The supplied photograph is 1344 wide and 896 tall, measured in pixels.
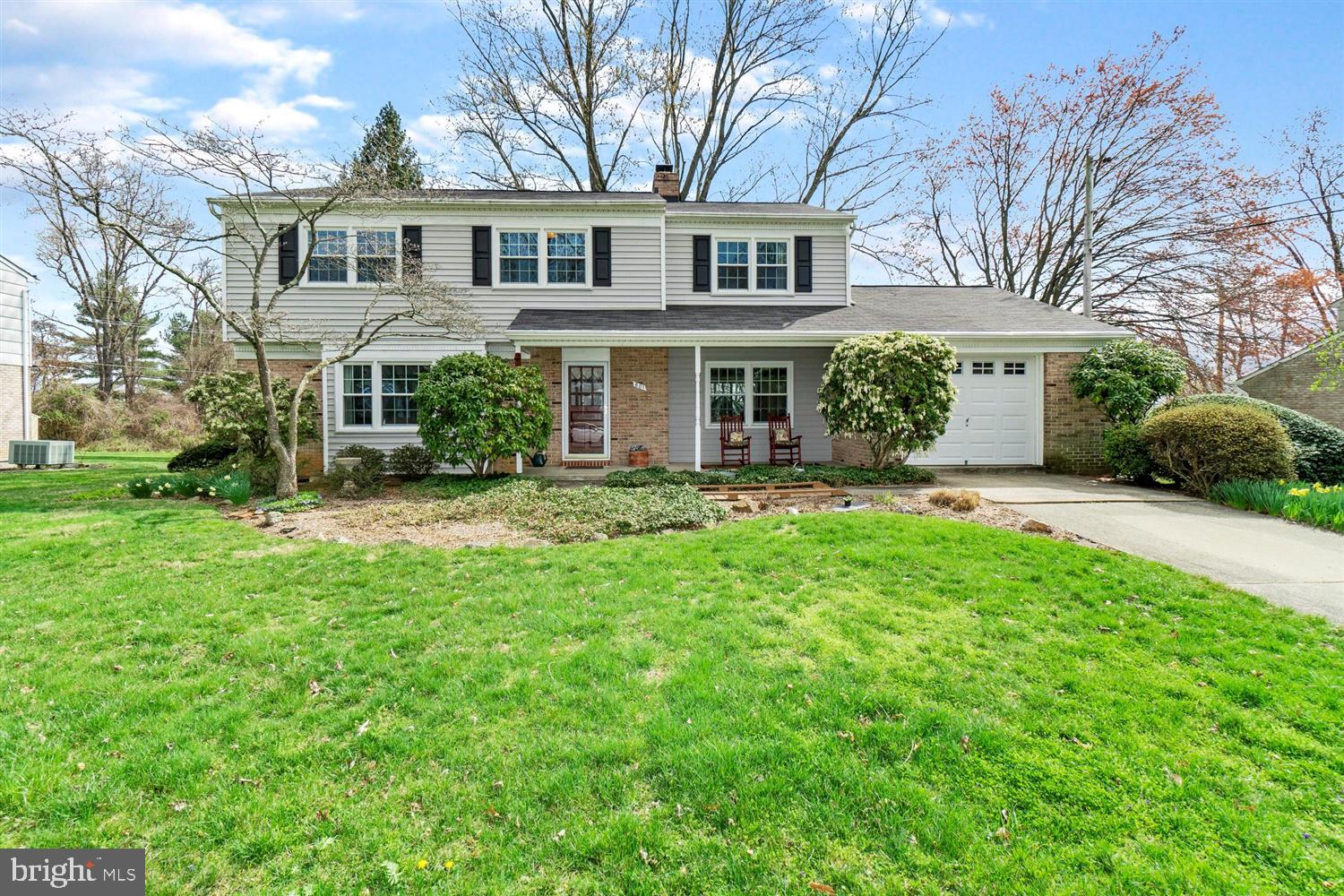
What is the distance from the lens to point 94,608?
181 inches

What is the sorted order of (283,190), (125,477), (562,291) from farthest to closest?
(562,291)
(125,477)
(283,190)

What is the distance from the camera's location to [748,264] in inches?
537

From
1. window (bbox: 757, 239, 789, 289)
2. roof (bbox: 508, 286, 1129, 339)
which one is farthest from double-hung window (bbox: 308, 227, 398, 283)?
window (bbox: 757, 239, 789, 289)

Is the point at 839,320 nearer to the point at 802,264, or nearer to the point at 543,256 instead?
the point at 802,264

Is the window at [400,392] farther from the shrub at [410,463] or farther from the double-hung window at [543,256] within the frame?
the double-hung window at [543,256]

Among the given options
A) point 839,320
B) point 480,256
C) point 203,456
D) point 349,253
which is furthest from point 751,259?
point 203,456

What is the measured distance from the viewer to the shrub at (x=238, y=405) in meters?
10.6

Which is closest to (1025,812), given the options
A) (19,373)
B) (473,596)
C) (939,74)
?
(473,596)

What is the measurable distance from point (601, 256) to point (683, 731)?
1165cm

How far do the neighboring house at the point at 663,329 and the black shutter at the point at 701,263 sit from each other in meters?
0.04

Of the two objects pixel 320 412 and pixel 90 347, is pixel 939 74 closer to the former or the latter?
pixel 320 412

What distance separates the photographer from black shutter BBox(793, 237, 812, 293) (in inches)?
537

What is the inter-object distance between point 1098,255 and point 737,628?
932 inches

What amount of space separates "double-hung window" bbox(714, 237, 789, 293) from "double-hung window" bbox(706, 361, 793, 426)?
1864 mm
